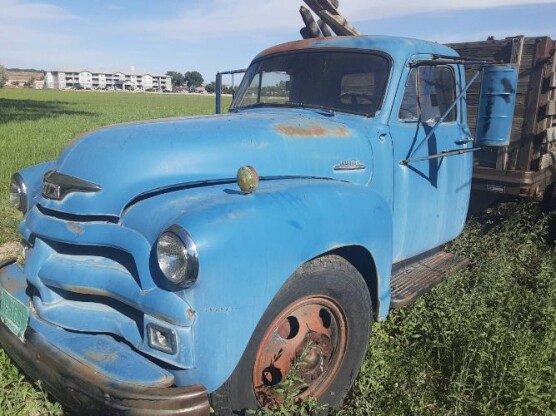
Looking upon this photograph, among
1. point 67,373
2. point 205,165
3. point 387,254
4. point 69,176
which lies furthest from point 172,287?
point 387,254

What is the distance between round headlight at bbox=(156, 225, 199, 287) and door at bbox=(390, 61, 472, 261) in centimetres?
187

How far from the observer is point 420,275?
383 cm

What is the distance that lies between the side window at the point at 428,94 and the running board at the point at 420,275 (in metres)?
1.12

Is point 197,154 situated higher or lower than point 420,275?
higher

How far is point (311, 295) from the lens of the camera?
255cm

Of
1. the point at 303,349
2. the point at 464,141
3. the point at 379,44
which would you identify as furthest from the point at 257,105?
the point at 303,349

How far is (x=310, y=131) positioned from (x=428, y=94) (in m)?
1.20

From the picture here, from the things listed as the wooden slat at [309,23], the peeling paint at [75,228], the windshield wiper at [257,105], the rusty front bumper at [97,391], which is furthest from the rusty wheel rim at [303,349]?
the wooden slat at [309,23]

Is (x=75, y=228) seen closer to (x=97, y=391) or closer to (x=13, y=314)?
(x=13, y=314)

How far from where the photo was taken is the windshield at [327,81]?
352 centimetres

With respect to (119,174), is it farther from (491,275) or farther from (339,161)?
(491,275)

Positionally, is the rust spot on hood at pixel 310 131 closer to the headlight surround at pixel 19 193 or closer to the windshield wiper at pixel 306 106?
the windshield wiper at pixel 306 106

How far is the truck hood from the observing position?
2525 mm

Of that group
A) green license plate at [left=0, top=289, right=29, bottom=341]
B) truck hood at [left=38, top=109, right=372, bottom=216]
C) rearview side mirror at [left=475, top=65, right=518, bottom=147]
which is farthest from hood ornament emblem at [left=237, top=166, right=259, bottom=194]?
rearview side mirror at [left=475, top=65, right=518, bottom=147]
